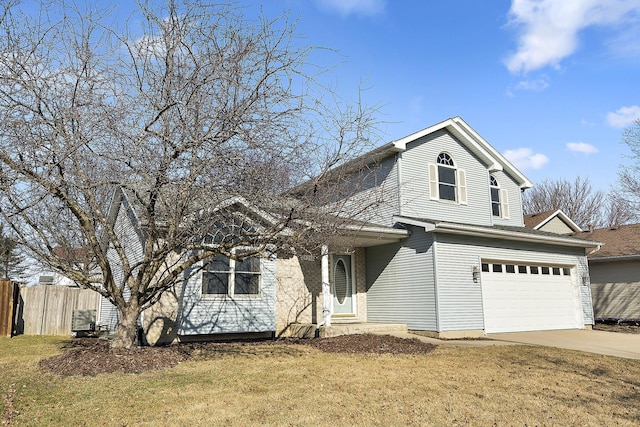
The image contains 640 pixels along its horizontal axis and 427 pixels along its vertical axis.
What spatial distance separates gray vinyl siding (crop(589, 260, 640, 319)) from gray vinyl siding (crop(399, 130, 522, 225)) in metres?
7.78

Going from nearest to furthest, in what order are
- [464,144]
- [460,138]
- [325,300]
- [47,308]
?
[325,300] < [47,308] < [460,138] < [464,144]

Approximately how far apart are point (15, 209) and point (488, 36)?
40.2 feet

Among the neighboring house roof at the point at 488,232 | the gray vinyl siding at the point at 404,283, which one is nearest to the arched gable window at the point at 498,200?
the neighboring house roof at the point at 488,232

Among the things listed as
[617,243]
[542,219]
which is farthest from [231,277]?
[617,243]

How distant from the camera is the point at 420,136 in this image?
1473 centimetres

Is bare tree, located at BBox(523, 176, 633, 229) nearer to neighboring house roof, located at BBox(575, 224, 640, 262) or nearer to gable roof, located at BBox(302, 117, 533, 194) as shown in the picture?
neighboring house roof, located at BBox(575, 224, 640, 262)

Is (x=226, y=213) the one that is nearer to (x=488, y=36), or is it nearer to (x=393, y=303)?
(x=393, y=303)

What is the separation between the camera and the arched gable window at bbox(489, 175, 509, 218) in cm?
1792

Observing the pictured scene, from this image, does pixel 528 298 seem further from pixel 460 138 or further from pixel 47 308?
pixel 47 308

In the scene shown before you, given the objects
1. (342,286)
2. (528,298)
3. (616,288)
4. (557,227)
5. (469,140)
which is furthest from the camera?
(557,227)

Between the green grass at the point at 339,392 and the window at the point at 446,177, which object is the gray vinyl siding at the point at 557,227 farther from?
the green grass at the point at 339,392

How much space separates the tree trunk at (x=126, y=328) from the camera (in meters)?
8.43

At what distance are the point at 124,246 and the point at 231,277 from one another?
416cm

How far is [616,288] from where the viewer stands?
1950 centimetres
